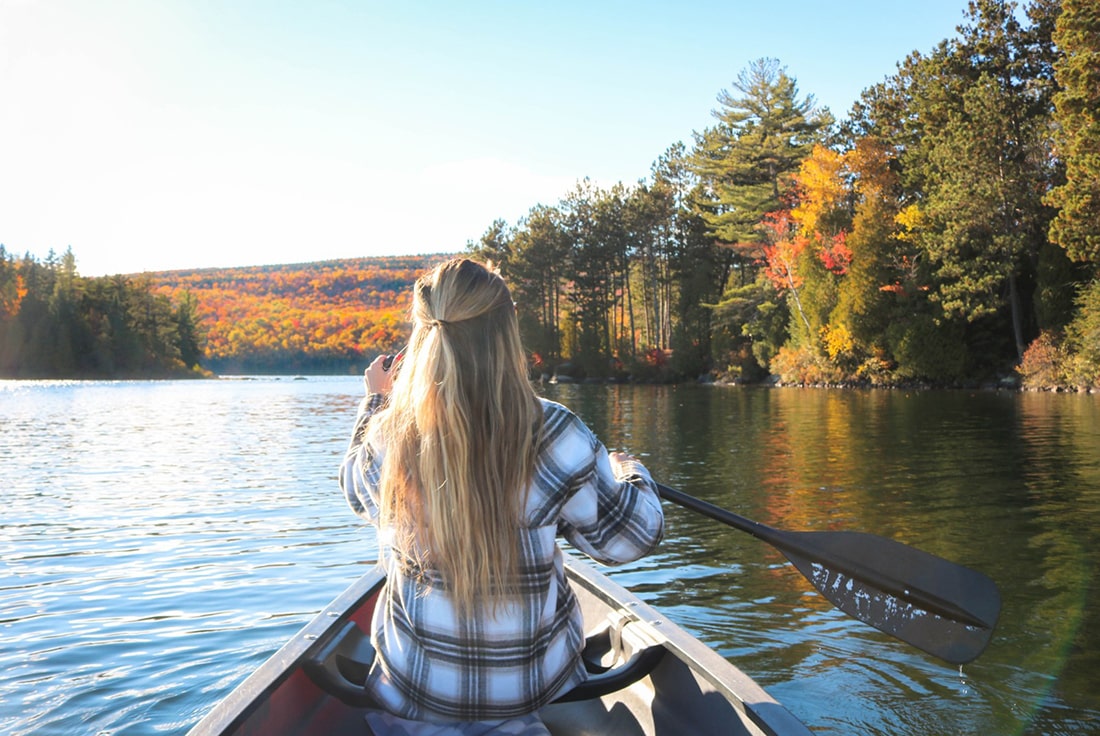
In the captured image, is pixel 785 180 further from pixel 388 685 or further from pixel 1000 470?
pixel 388 685

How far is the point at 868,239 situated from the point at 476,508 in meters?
36.9

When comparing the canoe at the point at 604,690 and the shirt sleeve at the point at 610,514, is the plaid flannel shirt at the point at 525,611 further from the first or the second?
the canoe at the point at 604,690

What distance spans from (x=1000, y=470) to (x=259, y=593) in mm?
9733

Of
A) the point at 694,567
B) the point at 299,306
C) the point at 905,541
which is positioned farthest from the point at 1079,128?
the point at 299,306

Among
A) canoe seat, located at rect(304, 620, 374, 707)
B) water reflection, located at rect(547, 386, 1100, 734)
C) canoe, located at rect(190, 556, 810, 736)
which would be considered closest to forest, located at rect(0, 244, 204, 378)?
water reflection, located at rect(547, 386, 1100, 734)

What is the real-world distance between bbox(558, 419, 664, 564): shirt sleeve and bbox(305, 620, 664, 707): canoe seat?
432mm

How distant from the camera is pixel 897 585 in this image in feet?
11.3

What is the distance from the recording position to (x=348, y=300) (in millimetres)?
117500

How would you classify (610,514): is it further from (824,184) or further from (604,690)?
(824,184)

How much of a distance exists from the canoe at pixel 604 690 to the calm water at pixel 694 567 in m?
1.50

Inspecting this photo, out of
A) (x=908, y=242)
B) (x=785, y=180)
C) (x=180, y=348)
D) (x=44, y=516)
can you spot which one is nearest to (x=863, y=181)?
(x=908, y=242)

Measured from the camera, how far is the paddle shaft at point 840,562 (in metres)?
3.38

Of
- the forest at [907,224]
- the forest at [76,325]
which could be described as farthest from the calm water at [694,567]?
the forest at [76,325]

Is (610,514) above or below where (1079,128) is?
below
